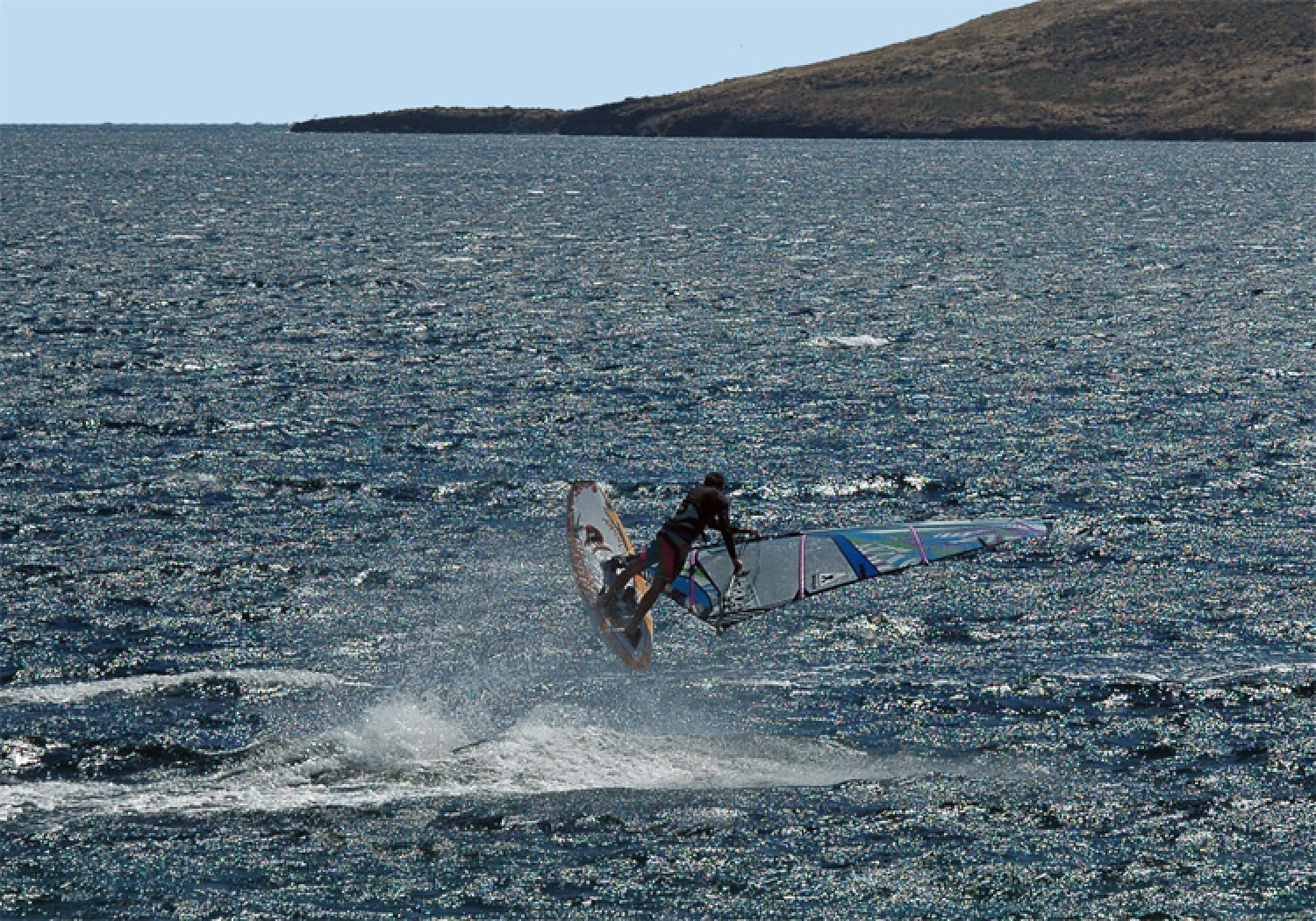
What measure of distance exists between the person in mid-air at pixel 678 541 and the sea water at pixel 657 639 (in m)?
2.79

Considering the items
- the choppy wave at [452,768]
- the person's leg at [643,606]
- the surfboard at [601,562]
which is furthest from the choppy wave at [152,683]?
the person's leg at [643,606]

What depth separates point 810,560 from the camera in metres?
32.1

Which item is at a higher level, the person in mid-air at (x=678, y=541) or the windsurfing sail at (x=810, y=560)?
the person in mid-air at (x=678, y=541)

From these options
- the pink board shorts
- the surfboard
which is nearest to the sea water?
the surfboard

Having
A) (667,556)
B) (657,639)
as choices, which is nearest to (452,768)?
(667,556)

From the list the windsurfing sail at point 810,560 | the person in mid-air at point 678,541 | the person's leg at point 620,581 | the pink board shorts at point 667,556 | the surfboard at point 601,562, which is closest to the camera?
the person in mid-air at point 678,541

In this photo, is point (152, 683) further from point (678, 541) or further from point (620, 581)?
point (678, 541)

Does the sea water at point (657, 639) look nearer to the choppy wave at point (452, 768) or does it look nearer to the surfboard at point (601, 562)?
the choppy wave at point (452, 768)

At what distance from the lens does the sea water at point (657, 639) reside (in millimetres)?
25453

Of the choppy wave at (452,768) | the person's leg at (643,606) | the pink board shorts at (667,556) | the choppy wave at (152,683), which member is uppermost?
the pink board shorts at (667,556)

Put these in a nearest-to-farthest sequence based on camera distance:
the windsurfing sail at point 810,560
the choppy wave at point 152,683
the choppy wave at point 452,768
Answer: the choppy wave at point 452,768 → the windsurfing sail at point 810,560 → the choppy wave at point 152,683

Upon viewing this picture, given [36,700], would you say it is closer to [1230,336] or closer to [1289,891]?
[1289,891]

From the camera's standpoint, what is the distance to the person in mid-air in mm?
28806

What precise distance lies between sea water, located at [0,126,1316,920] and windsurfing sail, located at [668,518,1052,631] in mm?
2345
